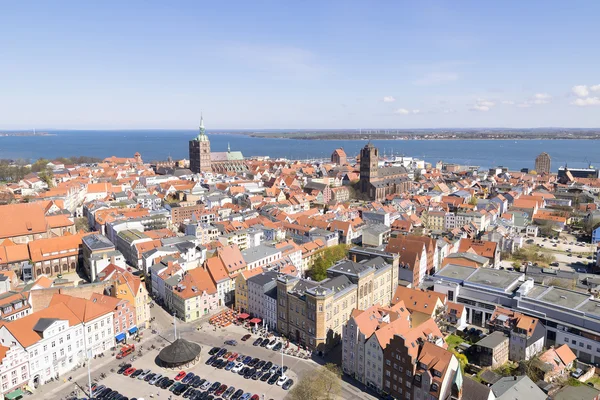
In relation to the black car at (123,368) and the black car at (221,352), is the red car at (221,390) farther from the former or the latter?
the black car at (123,368)

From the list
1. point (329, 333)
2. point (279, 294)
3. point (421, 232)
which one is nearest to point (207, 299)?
point (279, 294)

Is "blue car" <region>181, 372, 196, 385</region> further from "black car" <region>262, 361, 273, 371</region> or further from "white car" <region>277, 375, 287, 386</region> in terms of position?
"white car" <region>277, 375, 287, 386</region>

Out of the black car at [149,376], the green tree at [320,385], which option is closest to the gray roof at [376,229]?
the green tree at [320,385]

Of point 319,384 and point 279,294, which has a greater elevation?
point 279,294

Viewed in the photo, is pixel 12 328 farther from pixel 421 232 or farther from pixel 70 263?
pixel 421 232

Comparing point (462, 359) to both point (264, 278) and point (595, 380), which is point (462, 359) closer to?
point (595, 380)

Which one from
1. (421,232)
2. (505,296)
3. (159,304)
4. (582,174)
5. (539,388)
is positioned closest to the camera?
(539,388)
